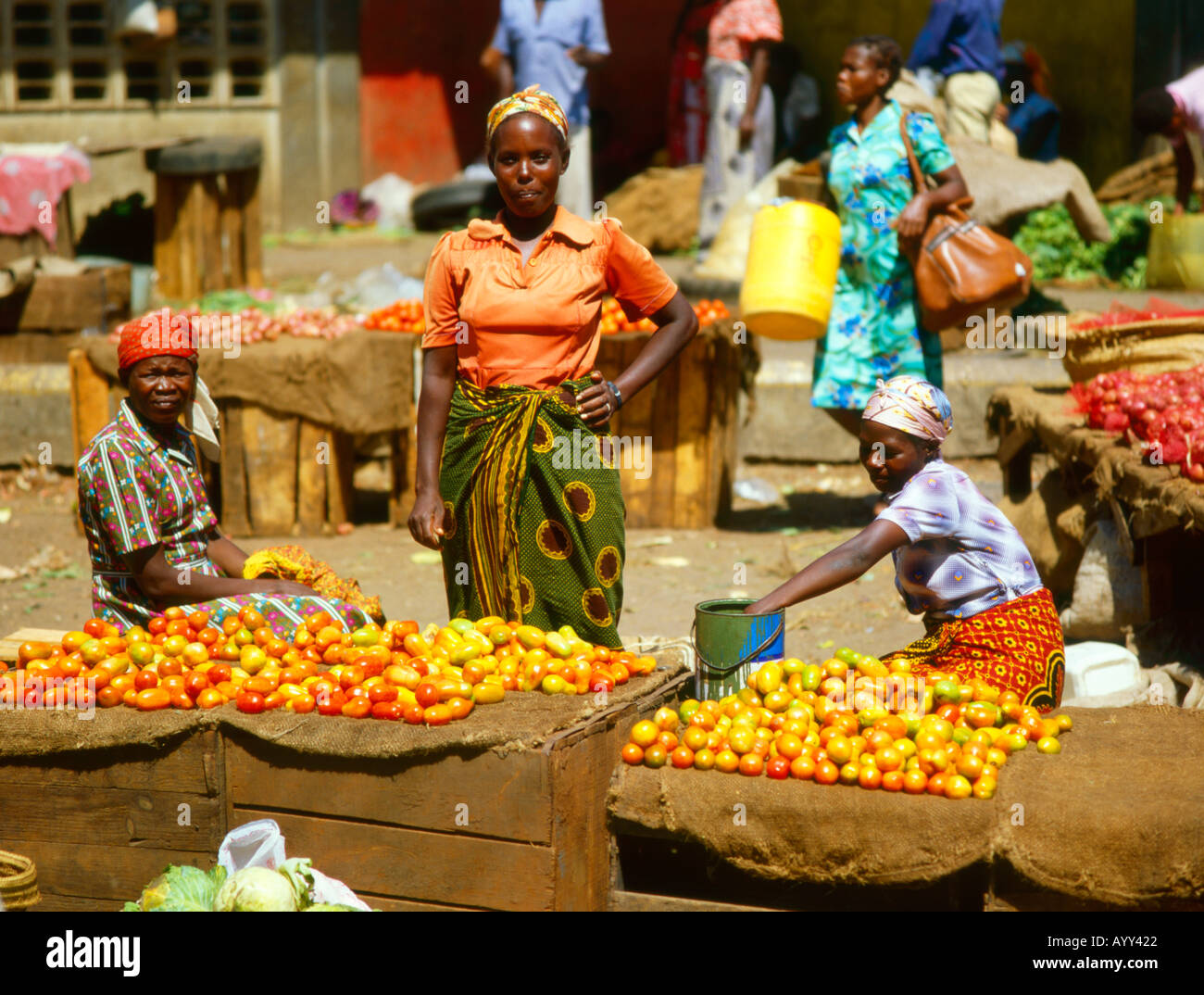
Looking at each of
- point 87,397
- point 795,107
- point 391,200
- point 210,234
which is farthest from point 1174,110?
point 391,200

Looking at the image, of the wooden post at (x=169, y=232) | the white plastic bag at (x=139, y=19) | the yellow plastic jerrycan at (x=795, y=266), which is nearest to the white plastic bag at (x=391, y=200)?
the white plastic bag at (x=139, y=19)

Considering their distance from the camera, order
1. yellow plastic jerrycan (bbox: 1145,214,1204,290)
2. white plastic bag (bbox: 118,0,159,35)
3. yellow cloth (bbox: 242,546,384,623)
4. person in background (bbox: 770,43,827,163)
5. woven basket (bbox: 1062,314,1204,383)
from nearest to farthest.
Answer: yellow cloth (bbox: 242,546,384,623)
woven basket (bbox: 1062,314,1204,383)
yellow plastic jerrycan (bbox: 1145,214,1204,290)
white plastic bag (bbox: 118,0,159,35)
person in background (bbox: 770,43,827,163)

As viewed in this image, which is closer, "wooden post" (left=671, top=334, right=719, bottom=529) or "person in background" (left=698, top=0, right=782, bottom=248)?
"wooden post" (left=671, top=334, right=719, bottom=529)

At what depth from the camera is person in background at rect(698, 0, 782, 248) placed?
34.6ft

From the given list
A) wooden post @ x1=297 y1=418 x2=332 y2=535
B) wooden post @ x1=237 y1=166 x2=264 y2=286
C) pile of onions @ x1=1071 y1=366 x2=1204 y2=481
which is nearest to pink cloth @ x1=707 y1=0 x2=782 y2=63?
wooden post @ x1=237 y1=166 x2=264 y2=286

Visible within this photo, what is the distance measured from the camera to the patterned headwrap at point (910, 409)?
3.81 m

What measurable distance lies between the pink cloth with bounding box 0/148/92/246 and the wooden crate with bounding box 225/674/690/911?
7678 mm

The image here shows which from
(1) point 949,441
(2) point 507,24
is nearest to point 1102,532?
(1) point 949,441

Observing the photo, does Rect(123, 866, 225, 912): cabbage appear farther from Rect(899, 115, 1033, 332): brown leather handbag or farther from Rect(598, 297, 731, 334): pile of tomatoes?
Rect(598, 297, 731, 334): pile of tomatoes

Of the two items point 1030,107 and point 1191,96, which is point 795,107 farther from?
point 1191,96

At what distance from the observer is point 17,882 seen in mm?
3240

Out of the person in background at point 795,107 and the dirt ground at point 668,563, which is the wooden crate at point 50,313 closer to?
the dirt ground at point 668,563

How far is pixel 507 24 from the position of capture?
10297 mm

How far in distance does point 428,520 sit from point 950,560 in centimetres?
144
